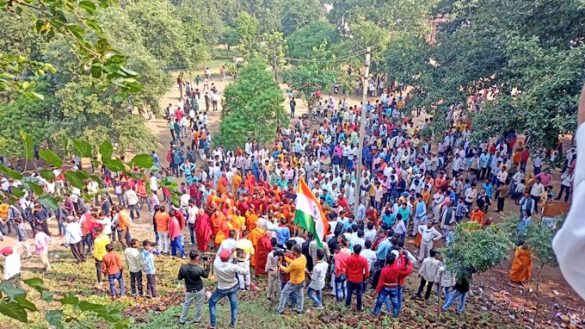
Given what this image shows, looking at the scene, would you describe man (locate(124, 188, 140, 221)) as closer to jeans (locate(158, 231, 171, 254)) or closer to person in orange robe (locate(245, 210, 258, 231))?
jeans (locate(158, 231, 171, 254))

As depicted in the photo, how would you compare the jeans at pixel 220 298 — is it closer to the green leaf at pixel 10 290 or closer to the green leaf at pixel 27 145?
the green leaf at pixel 10 290

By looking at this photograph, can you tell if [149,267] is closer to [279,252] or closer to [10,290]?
[279,252]

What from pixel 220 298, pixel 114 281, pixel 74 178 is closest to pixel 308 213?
pixel 220 298

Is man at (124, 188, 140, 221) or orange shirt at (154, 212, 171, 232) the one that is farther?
man at (124, 188, 140, 221)

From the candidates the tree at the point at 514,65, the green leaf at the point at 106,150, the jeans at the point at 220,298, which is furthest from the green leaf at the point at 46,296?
the tree at the point at 514,65

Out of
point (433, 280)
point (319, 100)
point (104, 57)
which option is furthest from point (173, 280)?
point (319, 100)

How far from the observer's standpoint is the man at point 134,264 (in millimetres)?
8258

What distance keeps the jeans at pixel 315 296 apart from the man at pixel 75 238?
199 inches

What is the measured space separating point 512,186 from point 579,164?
1402cm

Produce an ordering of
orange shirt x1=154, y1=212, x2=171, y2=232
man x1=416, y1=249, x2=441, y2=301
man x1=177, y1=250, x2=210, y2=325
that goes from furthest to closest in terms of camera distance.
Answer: orange shirt x1=154, y1=212, x2=171, y2=232
man x1=416, y1=249, x2=441, y2=301
man x1=177, y1=250, x2=210, y2=325

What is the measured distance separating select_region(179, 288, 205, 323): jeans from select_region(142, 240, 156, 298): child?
126 centimetres

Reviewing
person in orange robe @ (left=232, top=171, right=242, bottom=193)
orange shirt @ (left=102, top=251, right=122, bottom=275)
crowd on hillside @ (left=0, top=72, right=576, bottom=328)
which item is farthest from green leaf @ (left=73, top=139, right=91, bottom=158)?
person in orange robe @ (left=232, top=171, right=242, bottom=193)

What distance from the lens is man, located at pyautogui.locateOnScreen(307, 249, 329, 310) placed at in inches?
311

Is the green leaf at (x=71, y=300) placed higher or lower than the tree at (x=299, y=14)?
lower
